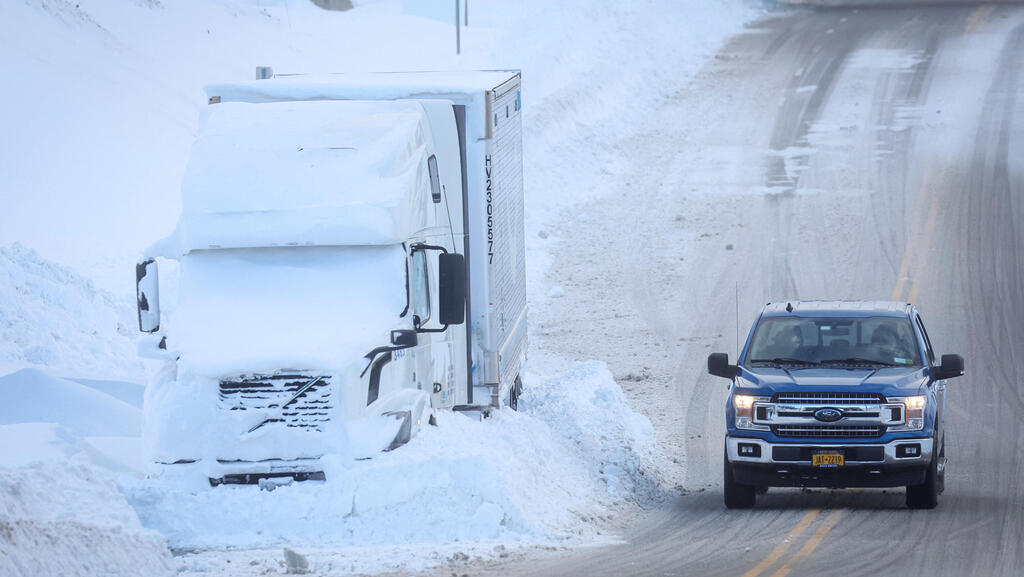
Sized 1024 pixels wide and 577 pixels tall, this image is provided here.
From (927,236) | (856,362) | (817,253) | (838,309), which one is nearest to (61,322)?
(838,309)

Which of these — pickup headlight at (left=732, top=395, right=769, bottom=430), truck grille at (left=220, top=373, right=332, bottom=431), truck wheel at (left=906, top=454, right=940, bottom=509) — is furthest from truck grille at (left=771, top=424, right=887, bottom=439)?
truck grille at (left=220, top=373, right=332, bottom=431)

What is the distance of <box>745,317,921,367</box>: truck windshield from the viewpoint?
48.0 ft

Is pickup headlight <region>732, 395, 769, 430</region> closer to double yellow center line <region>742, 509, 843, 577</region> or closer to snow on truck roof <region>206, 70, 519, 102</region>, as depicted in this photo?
double yellow center line <region>742, 509, 843, 577</region>

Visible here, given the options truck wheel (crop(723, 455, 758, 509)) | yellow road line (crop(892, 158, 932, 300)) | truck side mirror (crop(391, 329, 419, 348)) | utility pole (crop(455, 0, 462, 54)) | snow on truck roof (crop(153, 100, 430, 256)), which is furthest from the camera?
utility pole (crop(455, 0, 462, 54))

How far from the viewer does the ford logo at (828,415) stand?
13.8 metres

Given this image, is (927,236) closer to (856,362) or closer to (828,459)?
(856,362)

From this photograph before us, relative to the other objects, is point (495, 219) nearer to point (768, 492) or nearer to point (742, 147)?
point (768, 492)

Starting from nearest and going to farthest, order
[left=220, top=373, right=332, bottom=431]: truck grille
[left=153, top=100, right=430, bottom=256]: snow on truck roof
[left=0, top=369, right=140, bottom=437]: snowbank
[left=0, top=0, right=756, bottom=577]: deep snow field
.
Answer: [left=0, top=0, right=756, bottom=577]: deep snow field → [left=220, top=373, right=332, bottom=431]: truck grille → [left=153, top=100, right=430, bottom=256]: snow on truck roof → [left=0, top=369, right=140, bottom=437]: snowbank

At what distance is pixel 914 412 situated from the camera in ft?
45.0

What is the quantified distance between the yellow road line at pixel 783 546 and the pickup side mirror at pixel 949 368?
1698 millimetres

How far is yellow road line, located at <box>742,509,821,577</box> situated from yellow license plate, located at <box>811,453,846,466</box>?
1.60 ft

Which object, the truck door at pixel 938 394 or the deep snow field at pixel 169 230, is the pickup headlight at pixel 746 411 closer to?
the deep snow field at pixel 169 230

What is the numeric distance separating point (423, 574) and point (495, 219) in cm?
507

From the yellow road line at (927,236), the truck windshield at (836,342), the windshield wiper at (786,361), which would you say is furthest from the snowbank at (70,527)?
the yellow road line at (927,236)
